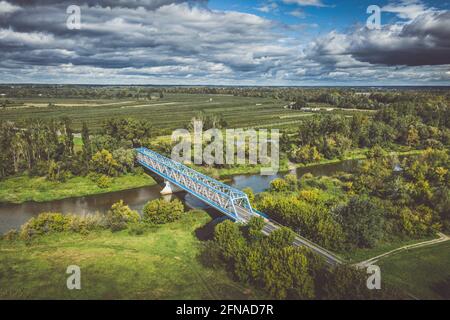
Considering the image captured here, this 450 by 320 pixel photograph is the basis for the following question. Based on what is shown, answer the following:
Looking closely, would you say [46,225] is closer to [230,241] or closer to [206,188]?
[206,188]

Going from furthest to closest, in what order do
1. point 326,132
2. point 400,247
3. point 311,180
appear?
point 326,132, point 311,180, point 400,247

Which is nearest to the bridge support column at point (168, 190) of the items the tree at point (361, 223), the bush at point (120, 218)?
the bush at point (120, 218)

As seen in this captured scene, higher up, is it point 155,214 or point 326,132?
point 326,132

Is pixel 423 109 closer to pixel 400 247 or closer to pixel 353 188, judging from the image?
pixel 353 188

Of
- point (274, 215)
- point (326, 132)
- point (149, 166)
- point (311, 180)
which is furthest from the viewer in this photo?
point (326, 132)

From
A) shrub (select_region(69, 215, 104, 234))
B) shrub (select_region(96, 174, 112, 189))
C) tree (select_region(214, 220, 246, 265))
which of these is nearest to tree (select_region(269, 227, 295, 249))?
tree (select_region(214, 220, 246, 265))

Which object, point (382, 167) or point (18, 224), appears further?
point (382, 167)

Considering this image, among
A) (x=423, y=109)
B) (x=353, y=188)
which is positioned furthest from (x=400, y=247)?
(x=423, y=109)

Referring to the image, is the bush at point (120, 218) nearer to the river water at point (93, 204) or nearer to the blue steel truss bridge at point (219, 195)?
the river water at point (93, 204)

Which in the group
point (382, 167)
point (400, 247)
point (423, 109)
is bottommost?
point (400, 247)
